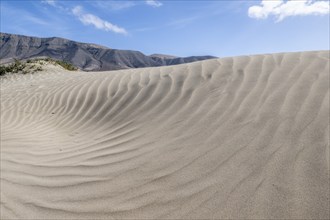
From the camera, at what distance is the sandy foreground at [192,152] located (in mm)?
2072

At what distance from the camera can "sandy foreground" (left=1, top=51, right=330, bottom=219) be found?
2.07 m

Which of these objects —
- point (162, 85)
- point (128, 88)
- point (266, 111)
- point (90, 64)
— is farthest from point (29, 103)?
point (90, 64)

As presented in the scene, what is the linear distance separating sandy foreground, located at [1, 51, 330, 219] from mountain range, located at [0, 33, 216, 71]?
350ft

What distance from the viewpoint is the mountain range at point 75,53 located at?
115250mm

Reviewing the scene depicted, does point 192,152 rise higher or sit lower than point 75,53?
lower

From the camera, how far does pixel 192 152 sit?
2.68 meters

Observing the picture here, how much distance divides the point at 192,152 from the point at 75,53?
123585 millimetres

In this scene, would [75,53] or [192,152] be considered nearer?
[192,152]

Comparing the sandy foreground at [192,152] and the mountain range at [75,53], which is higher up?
the mountain range at [75,53]

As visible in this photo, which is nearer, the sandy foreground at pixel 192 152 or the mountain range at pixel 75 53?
the sandy foreground at pixel 192 152

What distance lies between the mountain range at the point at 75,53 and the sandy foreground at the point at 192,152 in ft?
350

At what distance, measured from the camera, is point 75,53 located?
120 metres

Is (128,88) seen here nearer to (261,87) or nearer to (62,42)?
(261,87)

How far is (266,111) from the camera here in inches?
121
